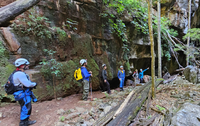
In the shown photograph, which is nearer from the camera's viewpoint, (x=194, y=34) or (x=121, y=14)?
(x=194, y=34)

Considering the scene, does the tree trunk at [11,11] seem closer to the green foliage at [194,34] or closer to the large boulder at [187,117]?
the large boulder at [187,117]

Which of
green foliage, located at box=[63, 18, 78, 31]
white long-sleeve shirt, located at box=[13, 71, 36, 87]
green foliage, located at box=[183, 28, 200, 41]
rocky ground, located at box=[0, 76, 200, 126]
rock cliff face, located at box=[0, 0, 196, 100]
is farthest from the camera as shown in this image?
green foliage, located at box=[183, 28, 200, 41]

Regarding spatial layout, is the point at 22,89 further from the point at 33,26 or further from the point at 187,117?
the point at 187,117

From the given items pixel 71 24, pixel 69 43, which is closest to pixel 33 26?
pixel 69 43

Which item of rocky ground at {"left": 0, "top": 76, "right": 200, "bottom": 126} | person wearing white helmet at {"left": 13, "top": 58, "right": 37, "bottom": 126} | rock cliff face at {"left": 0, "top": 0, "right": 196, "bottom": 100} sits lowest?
rocky ground at {"left": 0, "top": 76, "right": 200, "bottom": 126}

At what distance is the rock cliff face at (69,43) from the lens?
454cm

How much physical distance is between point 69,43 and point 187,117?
19.9ft

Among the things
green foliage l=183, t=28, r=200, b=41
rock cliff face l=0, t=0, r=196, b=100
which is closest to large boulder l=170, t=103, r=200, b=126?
rock cliff face l=0, t=0, r=196, b=100

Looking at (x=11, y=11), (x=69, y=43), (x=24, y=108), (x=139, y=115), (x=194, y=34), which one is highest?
(x=194, y=34)

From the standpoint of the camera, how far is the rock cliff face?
4535 mm

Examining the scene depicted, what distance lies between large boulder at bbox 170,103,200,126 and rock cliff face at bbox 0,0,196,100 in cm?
490

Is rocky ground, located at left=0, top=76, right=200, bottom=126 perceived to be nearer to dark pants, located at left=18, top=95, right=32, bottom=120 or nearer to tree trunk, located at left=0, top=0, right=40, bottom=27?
dark pants, located at left=18, top=95, right=32, bottom=120

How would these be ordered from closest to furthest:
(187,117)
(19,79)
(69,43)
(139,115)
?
(187,117)
(19,79)
(139,115)
(69,43)

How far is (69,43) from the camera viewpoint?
6.21 meters
